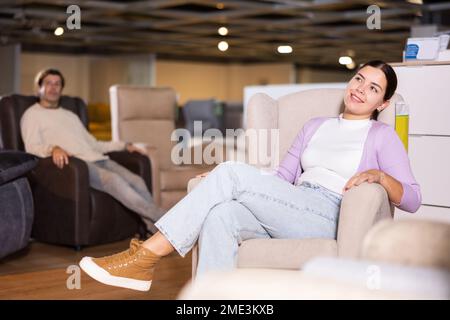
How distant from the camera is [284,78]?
75.3ft

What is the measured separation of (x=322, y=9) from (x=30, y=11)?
479 cm

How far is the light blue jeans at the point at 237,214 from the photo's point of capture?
2580mm

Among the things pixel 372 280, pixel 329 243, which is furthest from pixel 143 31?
pixel 372 280

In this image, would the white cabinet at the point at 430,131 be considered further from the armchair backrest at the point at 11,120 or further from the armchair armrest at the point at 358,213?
the armchair backrest at the point at 11,120

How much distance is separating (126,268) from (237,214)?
1.46 ft

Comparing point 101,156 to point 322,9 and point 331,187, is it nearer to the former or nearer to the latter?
Result: point 331,187

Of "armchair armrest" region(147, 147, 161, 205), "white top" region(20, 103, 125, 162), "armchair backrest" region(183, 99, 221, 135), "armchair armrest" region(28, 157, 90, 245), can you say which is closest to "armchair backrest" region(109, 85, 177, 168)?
"armchair armrest" region(147, 147, 161, 205)

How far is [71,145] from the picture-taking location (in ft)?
16.2

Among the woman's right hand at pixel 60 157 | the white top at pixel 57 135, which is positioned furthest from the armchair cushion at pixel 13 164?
the white top at pixel 57 135

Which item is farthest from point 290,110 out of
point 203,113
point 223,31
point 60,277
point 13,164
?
point 223,31

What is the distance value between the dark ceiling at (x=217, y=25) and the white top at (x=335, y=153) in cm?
794

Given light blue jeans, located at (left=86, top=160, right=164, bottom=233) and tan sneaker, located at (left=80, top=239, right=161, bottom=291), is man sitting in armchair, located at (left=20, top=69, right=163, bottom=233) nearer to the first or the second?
light blue jeans, located at (left=86, top=160, right=164, bottom=233)

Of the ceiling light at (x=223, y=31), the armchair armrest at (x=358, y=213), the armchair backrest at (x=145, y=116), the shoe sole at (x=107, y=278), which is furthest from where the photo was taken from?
the ceiling light at (x=223, y=31)

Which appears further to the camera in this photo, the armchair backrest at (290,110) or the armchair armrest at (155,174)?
the armchair armrest at (155,174)
